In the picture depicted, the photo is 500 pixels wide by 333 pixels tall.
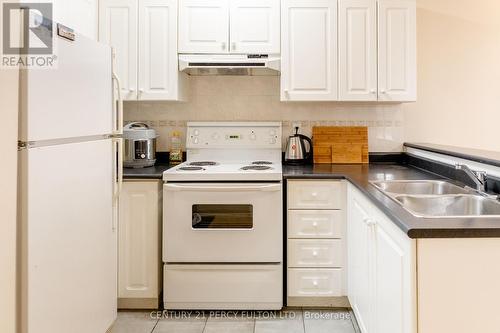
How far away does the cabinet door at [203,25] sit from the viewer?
2.94 metres

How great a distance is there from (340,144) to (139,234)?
163cm

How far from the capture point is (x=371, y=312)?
193 centimetres

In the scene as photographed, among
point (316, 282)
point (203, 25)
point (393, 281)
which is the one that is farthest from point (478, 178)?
point (203, 25)

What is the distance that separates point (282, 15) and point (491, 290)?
2247 millimetres

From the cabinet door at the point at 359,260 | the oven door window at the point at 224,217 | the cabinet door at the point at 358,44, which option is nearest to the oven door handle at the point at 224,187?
the oven door window at the point at 224,217

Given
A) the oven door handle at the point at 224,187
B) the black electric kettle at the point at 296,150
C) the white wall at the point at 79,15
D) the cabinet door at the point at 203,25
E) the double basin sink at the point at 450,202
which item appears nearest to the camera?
the double basin sink at the point at 450,202

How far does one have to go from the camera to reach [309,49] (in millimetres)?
Answer: 2939

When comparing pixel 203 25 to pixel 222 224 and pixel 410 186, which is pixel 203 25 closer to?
pixel 222 224

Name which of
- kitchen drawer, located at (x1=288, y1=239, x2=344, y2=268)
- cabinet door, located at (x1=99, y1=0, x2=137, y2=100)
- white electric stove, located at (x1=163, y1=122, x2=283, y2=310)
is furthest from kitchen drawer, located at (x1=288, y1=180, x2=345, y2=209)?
cabinet door, located at (x1=99, y1=0, x2=137, y2=100)

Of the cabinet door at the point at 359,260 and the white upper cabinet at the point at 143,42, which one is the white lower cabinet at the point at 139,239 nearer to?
the white upper cabinet at the point at 143,42

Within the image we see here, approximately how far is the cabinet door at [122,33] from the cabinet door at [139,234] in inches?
29.1

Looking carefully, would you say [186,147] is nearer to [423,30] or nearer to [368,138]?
[368,138]

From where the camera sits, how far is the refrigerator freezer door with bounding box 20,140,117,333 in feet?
4.75

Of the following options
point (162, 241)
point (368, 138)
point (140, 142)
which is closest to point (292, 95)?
point (368, 138)
